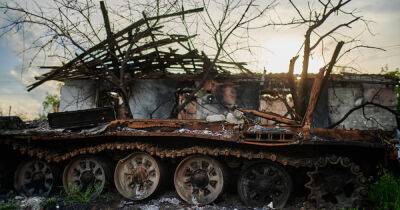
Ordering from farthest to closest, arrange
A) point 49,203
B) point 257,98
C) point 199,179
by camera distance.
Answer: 1. point 257,98
2. point 199,179
3. point 49,203

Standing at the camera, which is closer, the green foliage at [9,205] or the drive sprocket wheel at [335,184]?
the drive sprocket wheel at [335,184]

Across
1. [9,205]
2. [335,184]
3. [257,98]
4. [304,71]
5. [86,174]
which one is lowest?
[9,205]

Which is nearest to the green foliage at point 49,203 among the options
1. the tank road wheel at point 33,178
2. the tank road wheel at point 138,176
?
the tank road wheel at point 33,178

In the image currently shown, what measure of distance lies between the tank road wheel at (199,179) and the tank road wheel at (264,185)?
16.5 inches

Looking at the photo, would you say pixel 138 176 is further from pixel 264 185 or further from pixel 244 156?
pixel 264 185

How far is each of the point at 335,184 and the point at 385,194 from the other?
1.65 meters

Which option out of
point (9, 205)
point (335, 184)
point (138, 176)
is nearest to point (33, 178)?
point (9, 205)

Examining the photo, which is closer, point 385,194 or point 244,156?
point 244,156

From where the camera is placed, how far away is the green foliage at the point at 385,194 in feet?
24.7

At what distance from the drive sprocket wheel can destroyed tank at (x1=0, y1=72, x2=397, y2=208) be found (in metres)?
0.02

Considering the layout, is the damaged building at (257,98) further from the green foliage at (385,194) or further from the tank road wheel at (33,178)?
the green foliage at (385,194)

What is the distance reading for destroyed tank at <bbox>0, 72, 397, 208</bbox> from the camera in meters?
7.14

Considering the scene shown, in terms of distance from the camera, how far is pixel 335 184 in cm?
712

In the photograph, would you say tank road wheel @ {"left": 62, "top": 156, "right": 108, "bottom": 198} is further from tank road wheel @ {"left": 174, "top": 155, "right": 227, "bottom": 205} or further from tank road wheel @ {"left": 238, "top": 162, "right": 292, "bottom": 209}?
tank road wheel @ {"left": 238, "top": 162, "right": 292, "bottom": 209}
